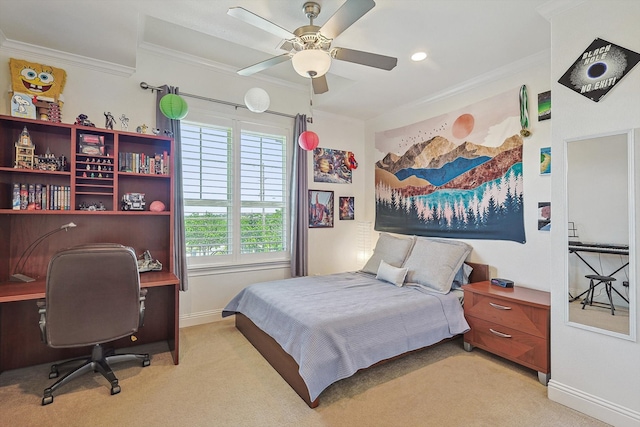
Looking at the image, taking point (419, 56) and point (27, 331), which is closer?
point (27, 331)

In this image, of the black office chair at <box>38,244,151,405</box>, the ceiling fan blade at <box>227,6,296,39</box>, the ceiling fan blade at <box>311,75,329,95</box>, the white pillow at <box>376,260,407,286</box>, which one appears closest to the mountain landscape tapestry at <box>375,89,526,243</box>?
the white pillow at <box>376,260,407,286</box>

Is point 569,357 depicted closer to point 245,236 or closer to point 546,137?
point 546,137

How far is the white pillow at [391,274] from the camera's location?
3.28 m

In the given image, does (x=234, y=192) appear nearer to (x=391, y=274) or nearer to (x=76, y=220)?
(x=76, y=220)

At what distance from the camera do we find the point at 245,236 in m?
3.84

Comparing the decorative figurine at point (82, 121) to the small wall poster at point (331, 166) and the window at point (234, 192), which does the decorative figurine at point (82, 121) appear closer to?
the window at point (234, 192)

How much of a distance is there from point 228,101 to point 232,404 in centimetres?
311

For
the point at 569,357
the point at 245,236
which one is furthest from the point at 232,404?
the point at 569,357

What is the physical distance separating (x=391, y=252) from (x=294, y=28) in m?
2.60

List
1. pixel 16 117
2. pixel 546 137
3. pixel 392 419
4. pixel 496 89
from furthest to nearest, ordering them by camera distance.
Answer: pixel 496 89, pixel 546 137, pixel 16 117, pixel 392 419

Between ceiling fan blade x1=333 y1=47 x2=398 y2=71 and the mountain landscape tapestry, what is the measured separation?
1642 mm

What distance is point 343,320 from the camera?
90.1 inches

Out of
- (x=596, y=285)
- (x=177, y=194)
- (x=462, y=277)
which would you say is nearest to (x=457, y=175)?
(x=462, y=277)

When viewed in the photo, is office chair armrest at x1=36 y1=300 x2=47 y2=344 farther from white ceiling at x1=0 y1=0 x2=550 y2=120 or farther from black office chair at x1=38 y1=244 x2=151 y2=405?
white ceiling at x1=0 y1=0 x2=550 y2=120
